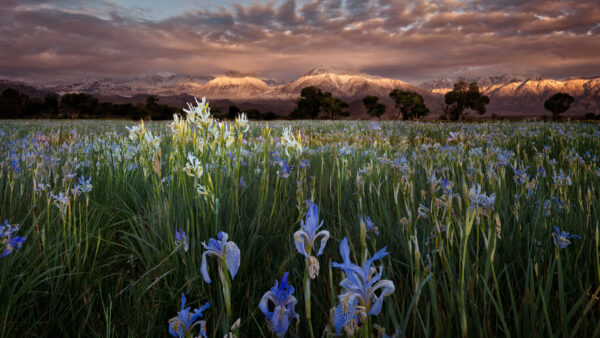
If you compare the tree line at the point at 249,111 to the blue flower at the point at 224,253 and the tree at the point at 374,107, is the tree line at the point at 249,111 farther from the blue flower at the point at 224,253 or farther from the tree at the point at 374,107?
the blue flower at the point at 224,253

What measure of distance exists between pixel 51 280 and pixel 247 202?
1345mm

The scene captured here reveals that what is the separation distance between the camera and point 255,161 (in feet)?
12.2

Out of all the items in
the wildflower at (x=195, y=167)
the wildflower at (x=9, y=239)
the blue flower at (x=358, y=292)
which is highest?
the wildflower at (x=195, y=167)

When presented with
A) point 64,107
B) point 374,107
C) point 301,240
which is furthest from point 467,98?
point 64,107

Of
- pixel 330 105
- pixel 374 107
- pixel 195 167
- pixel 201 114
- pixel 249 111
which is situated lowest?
pixel 195 167

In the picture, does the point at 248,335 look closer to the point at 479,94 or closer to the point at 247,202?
the point at 247,202

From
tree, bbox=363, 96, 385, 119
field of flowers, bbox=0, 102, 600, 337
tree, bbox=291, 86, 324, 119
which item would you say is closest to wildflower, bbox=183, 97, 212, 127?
field of flowers, bbox=0, 102, 600, 337

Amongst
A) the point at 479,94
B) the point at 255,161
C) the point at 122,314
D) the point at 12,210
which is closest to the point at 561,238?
the point at 122,314

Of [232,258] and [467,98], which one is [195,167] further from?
[467,98]

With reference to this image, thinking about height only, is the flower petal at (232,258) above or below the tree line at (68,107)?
below

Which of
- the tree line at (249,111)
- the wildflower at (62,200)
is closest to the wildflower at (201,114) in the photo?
the wildflower at (62,200)

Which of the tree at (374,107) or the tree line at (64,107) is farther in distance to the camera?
the tree at (374,107)

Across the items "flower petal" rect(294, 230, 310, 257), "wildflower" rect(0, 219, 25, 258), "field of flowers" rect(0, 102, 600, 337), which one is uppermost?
"flower petal" rect(294, 230, 310, 257)

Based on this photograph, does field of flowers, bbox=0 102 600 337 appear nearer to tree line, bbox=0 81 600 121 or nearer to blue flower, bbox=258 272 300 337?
blue flower, bbox=258 272 300 337
